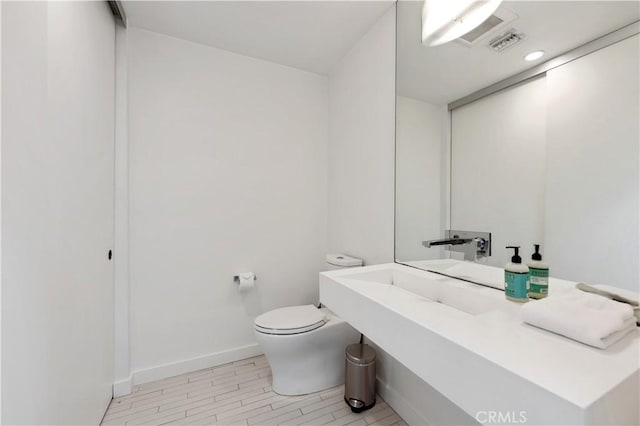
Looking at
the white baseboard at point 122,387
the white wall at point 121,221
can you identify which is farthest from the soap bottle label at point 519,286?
the white baseboard at point 122,387

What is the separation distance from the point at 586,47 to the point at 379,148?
1.02 metres

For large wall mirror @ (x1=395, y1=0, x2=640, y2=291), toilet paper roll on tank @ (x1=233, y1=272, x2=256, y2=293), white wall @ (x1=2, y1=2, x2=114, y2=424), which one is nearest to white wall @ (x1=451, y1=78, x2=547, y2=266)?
large wall mirror @ (x1=395, y1=0, x2=640, y2=291)

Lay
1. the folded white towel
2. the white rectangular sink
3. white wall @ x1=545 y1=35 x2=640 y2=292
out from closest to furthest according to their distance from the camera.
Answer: the white rectangular sink < the folded white towel < white wall @ x1=545 y1=35 x2=640 y2=292

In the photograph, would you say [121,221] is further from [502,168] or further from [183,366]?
[502,168]

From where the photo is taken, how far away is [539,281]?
3.06 ft

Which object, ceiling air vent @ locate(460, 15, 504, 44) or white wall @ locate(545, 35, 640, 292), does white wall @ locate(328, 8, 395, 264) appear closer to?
ceiling air vent @ locate(460, 15, 504, 44)

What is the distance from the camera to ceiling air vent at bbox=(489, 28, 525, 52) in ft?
3.47

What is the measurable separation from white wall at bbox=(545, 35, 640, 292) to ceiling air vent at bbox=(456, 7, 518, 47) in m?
0.31

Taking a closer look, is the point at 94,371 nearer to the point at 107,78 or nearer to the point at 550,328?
the point at 107,78

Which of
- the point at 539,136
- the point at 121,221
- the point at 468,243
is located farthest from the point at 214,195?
the point at 539,136

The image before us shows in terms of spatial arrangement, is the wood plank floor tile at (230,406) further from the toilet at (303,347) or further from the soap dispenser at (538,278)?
the soap dispenser at (538,278)

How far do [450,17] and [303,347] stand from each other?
74.1 inches

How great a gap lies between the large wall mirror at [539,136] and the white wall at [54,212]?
157 centimetres

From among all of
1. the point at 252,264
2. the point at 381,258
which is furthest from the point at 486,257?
the point at 252,264
